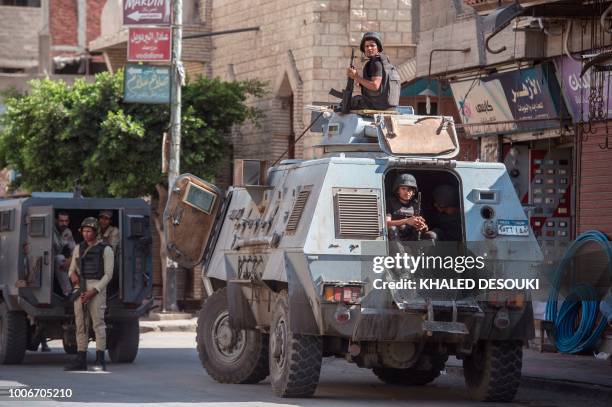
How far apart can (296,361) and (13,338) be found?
6.01 m

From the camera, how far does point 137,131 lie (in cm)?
3125

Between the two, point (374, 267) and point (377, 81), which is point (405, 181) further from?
point (377, 81)

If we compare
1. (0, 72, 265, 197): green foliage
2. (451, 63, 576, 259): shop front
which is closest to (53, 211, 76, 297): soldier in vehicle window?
(451, 63, 576, 259): shop front

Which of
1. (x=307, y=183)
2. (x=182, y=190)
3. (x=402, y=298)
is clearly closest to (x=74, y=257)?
(x=182, y=190)

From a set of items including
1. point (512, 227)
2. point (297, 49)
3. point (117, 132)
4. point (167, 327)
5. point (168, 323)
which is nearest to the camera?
point (512, 227)

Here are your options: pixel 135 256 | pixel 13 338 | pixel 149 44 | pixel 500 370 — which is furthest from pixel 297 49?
pixel 500 370

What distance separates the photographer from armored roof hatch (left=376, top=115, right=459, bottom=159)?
15.1 metres

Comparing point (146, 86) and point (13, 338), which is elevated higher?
point (146, 86)

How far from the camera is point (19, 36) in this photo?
179ft

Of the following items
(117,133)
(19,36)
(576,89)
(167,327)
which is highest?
(19,36)

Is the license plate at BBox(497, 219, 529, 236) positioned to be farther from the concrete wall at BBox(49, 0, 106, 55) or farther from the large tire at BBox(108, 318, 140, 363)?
the concrete wall at BBox(49, 0, 106, 55)

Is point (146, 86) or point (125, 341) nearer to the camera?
point (125, 341)

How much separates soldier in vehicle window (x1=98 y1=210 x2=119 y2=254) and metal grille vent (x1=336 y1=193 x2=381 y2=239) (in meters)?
5.27

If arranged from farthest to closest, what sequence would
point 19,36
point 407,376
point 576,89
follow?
point 19,36, point 576,89, point 407,376
